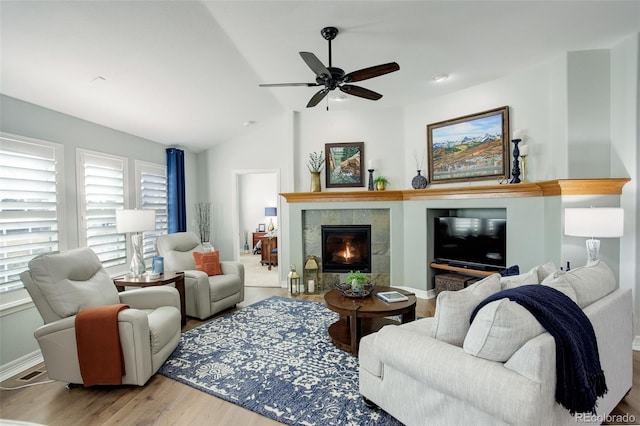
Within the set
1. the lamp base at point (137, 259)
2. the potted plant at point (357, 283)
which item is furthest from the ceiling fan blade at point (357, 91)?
the lamp base at point (137, 259)

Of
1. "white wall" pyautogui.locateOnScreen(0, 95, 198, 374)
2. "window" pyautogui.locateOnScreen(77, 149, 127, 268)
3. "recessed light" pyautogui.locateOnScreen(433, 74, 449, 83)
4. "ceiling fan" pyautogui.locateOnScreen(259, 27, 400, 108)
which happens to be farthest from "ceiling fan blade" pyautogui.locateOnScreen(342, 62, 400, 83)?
"window" pyautogui.locateOnScreen(77, 149, 127, 268)

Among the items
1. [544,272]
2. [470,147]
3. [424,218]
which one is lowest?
[544,272]

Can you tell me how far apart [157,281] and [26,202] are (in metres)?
1.38

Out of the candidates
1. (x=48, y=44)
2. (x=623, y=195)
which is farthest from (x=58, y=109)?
(x=623, y=195)

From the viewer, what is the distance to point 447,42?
124 inches

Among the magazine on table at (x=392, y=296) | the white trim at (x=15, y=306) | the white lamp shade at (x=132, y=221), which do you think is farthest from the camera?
the white lamp shade at (x=132, y=221)

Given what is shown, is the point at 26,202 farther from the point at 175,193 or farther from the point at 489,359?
the point at 489,359

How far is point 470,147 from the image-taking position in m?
4.28

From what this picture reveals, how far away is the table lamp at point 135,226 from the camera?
351 centimetres

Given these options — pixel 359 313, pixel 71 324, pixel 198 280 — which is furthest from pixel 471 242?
pixel 71 324

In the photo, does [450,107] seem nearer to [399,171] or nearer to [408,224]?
[399,171]

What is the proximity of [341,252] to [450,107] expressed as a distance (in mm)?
2693

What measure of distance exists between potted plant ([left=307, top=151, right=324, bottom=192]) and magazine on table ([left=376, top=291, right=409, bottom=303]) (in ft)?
7.73

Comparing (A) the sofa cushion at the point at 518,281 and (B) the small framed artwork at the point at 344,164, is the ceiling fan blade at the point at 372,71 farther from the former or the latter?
(B) the small framed artwork at the point at 344,164
